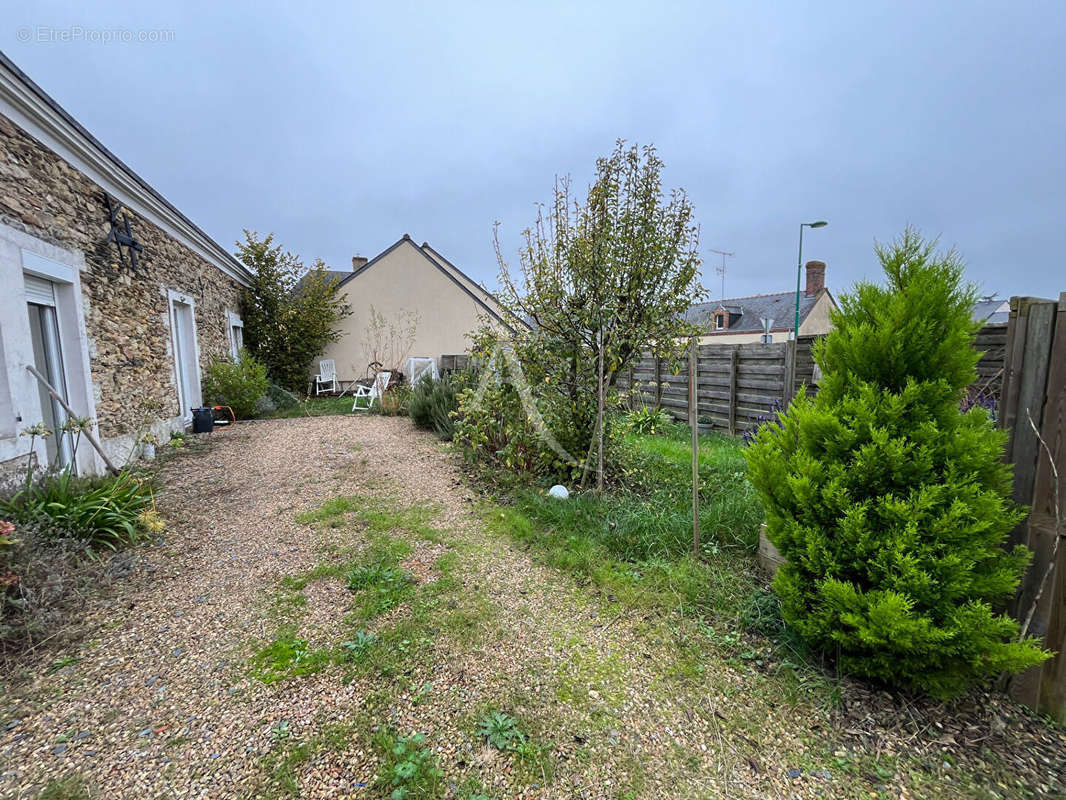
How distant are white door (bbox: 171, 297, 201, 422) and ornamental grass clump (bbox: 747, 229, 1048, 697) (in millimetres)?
8614

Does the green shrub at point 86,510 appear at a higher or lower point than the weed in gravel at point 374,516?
higher

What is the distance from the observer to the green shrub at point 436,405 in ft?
21.5

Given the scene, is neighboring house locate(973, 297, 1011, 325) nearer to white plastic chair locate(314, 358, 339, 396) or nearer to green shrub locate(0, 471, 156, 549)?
green shrub locate(0, 471, 156, 549)

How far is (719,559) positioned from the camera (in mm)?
2768

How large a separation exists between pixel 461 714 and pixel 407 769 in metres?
0.29

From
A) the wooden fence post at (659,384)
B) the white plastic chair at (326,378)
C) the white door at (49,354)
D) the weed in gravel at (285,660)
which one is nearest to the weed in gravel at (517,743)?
the weed in gravel at (285,660)

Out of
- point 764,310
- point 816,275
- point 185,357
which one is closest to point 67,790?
point 185,357

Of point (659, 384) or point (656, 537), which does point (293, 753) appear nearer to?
point (656, 537)

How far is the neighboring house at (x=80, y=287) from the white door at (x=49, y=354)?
0.04 feet

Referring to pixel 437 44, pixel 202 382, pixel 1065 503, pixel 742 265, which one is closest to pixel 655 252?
pixel 1065 503

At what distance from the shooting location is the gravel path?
1399 millimetres

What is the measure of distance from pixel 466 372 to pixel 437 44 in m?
5.57

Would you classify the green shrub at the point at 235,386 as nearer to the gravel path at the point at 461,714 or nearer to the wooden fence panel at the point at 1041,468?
the gravel path at the point at 461,714

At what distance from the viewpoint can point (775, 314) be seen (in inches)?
933
